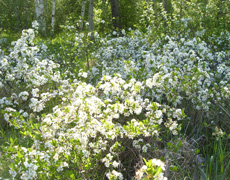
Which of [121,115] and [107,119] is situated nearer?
[107,119]

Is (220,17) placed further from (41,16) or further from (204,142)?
(41,16)

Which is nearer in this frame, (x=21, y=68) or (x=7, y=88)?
(x=21, y=68)

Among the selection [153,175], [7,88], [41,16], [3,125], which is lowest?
[3,125]

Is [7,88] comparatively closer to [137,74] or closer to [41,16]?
[137,74]

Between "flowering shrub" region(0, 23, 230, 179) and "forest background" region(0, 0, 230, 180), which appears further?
"forest background" region(0, 0, 230, 180)

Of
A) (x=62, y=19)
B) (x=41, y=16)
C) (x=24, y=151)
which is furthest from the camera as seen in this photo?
(x=62, y=19)

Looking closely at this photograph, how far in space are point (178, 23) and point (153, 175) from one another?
5.75m

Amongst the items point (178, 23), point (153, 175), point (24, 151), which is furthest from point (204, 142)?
point (178, 23)

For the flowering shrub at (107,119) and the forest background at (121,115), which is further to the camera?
the forest background at (121,115)

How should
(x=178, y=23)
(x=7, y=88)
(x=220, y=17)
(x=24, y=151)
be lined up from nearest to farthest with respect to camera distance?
1. (x=24, y=151)
2. (x=7, y=88)
3. (x=178, y=23)
4. (x=220, y=17)

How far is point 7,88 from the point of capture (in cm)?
498

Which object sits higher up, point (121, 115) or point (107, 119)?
point (107, 119)

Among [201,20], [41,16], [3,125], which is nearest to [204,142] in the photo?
[3,125]

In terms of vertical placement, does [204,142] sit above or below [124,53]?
below
